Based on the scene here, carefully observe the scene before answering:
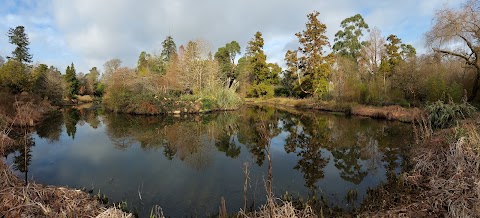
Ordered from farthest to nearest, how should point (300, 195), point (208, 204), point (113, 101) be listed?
point (113, 101) < point (300, 195) < point (208, 204)

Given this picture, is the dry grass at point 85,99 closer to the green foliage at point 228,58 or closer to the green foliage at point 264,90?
the green foliage at point 228,58

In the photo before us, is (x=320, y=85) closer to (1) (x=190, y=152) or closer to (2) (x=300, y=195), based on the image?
(1) (x=190, y=152)

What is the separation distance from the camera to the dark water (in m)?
5.84

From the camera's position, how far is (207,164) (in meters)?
8.46

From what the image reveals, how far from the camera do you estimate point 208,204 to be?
5492 millimetres

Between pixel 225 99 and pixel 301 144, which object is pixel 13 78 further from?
pixel 301 144

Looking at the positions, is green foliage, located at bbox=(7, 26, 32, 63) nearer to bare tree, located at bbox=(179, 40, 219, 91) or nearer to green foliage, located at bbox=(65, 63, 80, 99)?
green foliage, located at bbox=(65, 63, 80, 99)

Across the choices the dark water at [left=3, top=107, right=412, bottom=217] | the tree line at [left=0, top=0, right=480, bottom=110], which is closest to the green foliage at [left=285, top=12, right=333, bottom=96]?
the tree line at [left=0, top=0, right=480, bottom=110]

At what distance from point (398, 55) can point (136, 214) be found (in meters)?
33.9

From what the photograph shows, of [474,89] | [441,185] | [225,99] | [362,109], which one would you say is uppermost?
[474,89]

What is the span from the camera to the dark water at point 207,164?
5836 millimetres

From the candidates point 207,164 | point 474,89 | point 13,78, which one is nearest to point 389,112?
point 474,89

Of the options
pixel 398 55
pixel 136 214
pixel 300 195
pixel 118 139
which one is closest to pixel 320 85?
pixel 398 55

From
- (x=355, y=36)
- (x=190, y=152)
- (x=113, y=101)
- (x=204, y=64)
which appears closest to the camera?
(x=190, y=152)
